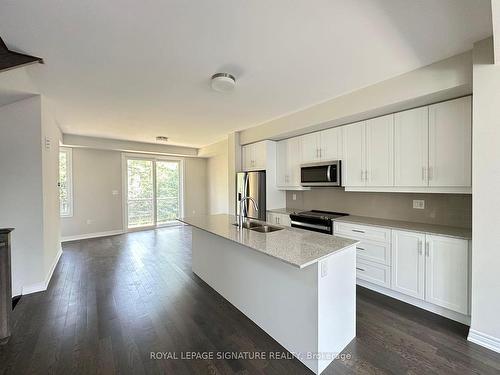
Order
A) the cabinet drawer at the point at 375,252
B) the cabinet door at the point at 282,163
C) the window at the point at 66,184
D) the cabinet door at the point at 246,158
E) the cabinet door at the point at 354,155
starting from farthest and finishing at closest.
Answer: the window at the point at 66,184 < the cabinet door at the point at 246,158 < the cabinet door at the point at 282,163 < the cabinet door at the point at 354,155 < the cabinet drawer at the point at 375,252

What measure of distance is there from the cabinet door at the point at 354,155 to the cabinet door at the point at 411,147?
395 millimetres

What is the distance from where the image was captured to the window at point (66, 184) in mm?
5125

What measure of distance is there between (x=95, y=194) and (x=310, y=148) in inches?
216

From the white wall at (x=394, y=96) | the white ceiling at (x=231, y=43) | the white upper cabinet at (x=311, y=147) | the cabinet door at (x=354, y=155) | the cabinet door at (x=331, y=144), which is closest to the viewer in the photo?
the white ceiling at (x=231, y=43)

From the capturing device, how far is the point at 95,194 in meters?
5.60

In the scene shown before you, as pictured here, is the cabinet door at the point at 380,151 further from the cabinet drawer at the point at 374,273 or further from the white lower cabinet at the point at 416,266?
the cabinet drawer at the point at 374,273

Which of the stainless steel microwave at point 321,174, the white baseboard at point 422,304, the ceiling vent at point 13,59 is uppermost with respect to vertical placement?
the ceiling vent at point 13,59

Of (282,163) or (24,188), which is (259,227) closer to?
(282,163)

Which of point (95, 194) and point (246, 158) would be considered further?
point (95, 194)

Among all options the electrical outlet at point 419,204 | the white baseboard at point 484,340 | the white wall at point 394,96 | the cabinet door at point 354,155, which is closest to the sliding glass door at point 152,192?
the white wall at point 394,96

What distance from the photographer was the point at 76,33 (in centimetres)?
162

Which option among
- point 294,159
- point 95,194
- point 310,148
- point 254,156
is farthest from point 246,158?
point 95,194

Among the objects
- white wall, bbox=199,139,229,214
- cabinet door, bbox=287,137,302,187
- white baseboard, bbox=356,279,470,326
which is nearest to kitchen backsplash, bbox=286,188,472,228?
cabinet door, bbox=287,137,302,187

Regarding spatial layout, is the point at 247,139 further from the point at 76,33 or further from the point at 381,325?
the point at 381,325
